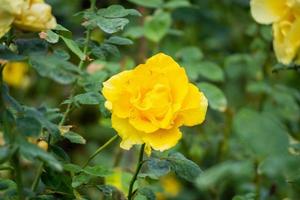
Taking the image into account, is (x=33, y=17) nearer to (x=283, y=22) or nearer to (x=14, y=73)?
(x=283, y=22)

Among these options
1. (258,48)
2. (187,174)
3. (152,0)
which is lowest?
(258,48)

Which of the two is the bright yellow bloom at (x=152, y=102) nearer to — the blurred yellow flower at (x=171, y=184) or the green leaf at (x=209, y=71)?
the green leaf at (x=209, y=71)

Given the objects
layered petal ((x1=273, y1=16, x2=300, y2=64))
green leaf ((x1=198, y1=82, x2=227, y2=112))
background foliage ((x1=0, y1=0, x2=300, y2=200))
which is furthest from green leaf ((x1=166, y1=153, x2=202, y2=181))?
green leaf ((x1=198, y1=82, x2=227, y2=112))

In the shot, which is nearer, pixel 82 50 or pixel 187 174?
pixel 187 174

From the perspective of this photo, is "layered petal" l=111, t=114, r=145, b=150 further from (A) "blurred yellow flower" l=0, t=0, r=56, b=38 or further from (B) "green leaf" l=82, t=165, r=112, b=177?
(A) "blurred yellow flower" l=0, t=0, r=56, b=38

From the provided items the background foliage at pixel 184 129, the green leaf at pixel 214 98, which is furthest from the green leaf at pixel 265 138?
the green leaf at pixel 214 98

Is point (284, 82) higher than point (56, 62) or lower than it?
lower

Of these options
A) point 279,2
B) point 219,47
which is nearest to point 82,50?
point 279,2

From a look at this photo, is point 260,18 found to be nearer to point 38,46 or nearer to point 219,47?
point 38,46

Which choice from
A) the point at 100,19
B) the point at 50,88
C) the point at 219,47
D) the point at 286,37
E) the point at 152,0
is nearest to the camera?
the point at 286,37
